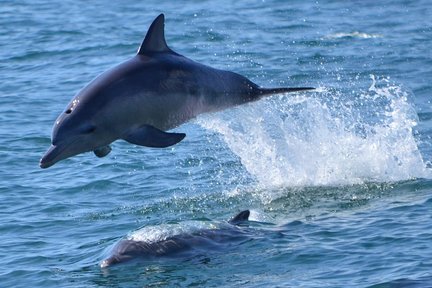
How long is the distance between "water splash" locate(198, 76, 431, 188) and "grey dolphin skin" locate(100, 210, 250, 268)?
245 cm

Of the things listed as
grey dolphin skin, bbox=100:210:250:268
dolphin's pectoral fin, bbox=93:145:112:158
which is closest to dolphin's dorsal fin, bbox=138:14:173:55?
dolphin's pectoral fin, bbox=93:145:112:158

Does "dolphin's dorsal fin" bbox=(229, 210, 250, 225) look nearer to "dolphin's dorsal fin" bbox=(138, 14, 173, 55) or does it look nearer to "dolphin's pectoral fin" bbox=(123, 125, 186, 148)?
"dolphin's dorsal fin" bbox=(138, 14, 173, 55)

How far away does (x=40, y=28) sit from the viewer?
30.0 metres

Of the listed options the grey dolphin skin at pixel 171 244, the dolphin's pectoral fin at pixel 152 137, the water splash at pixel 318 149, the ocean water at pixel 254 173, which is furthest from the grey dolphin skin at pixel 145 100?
the water splash at pixel 318 149

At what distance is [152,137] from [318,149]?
6.47 meters

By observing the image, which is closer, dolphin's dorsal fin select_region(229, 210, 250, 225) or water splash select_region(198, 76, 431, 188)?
dolphin's dorsal fin select_region(229, 210, 250, 225)

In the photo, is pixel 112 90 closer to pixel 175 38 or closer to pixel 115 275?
pixel 115 275

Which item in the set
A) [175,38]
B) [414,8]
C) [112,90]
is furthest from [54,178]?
[414,8]

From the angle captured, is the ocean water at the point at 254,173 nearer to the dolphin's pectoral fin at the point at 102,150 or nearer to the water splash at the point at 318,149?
the water splash at the point at 318,149

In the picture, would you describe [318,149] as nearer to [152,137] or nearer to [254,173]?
[254,173]

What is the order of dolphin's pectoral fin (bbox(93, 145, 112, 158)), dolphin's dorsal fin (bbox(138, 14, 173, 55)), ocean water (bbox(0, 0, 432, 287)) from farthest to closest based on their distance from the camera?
ocean water (bbox(0, 0, 432, 287)) → dolphin's dorsal fin (bbox(138, 14, 173, 55)) → dolphin's pectoral fin (bbox(93, 145, 112, 158))

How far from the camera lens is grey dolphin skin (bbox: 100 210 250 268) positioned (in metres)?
12.6

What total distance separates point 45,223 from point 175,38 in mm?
13429

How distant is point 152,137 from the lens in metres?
10.9
